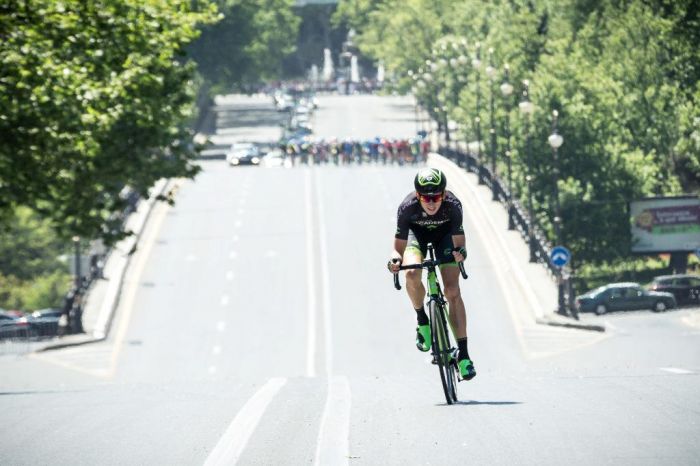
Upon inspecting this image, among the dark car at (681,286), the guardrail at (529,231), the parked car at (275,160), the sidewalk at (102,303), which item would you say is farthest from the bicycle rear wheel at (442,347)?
the parked car at (275,160)

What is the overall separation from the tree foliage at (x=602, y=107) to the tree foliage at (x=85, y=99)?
36.3m

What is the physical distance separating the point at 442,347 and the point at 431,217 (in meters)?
1.21

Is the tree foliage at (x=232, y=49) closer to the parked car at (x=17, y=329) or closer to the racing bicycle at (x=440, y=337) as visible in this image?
the parked car at (x=17, y=329)

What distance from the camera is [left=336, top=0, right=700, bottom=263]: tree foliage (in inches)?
3194

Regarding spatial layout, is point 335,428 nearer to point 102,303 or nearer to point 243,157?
point 102,303

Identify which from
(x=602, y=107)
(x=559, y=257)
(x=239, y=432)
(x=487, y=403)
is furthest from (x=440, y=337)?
(x=602, y=107)

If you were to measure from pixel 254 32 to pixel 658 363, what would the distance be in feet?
415

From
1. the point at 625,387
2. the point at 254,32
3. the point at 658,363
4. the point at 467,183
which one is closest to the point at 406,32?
the point at 254,32

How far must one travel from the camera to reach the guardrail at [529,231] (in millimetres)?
54094

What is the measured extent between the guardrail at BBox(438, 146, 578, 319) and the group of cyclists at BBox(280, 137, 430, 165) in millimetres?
17893

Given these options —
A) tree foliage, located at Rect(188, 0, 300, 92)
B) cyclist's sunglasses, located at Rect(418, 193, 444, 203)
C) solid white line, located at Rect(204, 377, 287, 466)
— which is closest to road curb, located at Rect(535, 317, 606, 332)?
solid white line, located at Rect(204, 377, 287, 466)

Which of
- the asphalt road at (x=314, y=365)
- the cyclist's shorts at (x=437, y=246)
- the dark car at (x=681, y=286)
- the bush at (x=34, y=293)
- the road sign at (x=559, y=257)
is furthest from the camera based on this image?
the bush at (x=34, y=293)

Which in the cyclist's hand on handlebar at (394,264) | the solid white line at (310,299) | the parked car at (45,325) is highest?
the cyclist's hand on handlebar at (394,264)

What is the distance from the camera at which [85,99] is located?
121ft
